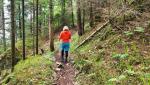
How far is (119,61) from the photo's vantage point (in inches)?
472

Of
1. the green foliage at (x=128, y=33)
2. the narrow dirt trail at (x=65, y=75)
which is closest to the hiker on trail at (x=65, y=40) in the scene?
the narrow dirt trail at (x=65, y=75)

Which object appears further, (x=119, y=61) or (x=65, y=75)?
(x=65, y=75)

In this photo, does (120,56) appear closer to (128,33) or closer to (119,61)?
(119,61)

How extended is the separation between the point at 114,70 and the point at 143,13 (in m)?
5.01

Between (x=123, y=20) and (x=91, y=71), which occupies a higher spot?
(x=123, y=20)

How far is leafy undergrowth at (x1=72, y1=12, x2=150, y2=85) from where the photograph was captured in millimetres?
10086

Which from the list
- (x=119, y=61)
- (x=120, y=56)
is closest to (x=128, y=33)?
(x=120, y=56)

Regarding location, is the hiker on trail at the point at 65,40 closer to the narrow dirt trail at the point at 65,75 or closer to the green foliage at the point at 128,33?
the narrow dirt trail at the point at 65,75

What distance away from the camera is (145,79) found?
9383mm

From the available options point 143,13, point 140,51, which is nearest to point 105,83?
point 140,51

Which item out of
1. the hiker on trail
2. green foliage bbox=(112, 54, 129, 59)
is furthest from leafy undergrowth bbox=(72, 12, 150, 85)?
the hiker on trail

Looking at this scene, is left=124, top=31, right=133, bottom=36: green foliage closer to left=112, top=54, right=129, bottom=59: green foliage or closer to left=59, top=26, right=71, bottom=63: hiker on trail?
left=112, top=54, right=129, bottom=59: green foliage

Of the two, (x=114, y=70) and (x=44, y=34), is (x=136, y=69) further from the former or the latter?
(x=44, y=34)

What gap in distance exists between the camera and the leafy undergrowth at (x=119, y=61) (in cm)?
1009
